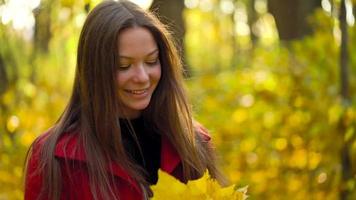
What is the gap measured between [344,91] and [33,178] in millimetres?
2223

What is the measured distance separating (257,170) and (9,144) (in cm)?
147

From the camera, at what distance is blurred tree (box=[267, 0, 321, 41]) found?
665cm

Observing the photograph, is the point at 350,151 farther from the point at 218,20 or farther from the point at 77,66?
the point at 218,20

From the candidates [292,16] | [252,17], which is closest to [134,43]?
[292,16]

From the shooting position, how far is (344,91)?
485 centimetres

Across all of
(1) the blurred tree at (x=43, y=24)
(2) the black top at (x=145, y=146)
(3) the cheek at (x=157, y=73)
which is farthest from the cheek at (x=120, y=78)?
(1) the blurred tree at (x=43, y=24)

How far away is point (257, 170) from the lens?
5676mm

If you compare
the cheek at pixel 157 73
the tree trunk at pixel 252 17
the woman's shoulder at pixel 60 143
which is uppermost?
the cheek at pixel 157 73

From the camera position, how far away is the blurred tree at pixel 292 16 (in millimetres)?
6652

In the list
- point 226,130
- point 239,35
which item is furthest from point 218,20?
point 226,130

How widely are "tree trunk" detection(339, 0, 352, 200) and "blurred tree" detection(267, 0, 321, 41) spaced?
175cm

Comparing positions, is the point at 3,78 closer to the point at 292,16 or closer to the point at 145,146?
the point at 292,16

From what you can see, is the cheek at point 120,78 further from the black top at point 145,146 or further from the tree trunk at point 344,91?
the tree trunk at point 344,91

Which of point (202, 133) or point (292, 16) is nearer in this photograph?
point (202, 133)
